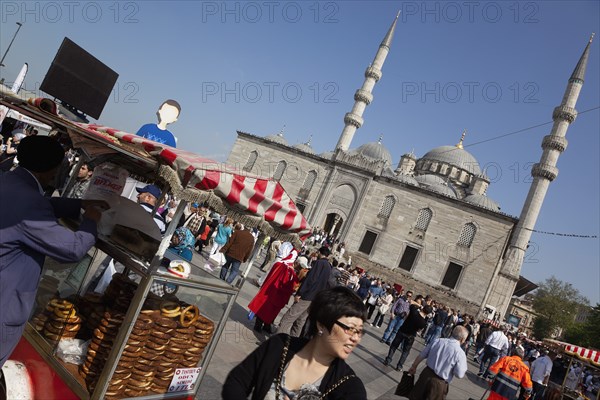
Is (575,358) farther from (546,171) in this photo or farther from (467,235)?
(546,171)

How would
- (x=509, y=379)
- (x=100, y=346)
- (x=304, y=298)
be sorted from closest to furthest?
(x=100, y=346) < (x=304, y=298) < (x=509, y=379)

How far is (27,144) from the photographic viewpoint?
251cm

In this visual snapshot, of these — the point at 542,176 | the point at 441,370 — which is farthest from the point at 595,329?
the point at 441,370

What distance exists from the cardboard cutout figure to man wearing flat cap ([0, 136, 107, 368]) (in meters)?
2.02

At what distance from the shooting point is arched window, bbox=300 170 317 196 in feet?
126

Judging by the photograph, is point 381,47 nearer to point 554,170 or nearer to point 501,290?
point 554,170

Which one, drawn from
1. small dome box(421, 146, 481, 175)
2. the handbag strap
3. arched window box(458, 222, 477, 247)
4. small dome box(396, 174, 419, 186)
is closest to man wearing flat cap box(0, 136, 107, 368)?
the handbag strap

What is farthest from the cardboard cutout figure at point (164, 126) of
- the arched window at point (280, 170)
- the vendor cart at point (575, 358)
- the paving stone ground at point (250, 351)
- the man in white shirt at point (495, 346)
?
the arched window at point (280, 170)

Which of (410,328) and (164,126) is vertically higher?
(164,126)

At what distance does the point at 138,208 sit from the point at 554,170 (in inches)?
1466

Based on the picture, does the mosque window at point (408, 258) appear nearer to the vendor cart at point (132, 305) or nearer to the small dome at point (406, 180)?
the small dome at point (406, 180)

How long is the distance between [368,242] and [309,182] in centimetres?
851

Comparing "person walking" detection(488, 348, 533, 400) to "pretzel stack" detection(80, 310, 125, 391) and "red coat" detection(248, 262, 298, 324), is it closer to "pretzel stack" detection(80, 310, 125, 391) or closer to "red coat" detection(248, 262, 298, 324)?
"red coat" detection(248, 262, 298, 324)

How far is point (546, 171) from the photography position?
106 feet
